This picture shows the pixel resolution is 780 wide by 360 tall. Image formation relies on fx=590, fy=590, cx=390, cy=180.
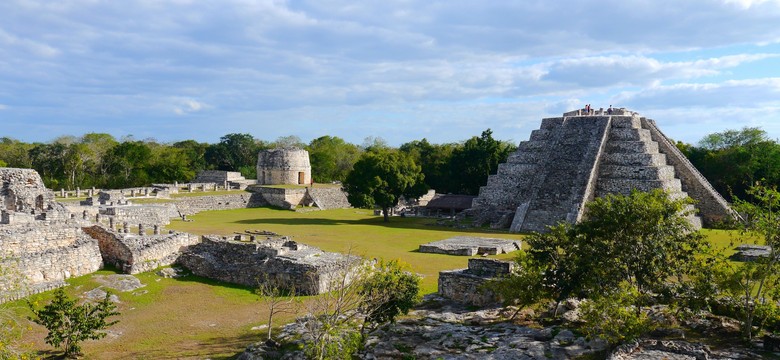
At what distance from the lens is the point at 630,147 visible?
35.8 m

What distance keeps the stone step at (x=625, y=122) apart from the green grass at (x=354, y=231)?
1200 cm

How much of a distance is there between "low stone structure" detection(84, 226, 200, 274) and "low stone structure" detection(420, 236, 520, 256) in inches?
403

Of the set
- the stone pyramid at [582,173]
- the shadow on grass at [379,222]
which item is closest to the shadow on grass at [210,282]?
the shadow on grass at [379,222]

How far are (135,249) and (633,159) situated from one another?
27.5 meters

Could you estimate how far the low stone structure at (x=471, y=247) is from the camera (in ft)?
80.9

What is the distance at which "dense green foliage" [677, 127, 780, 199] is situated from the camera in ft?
141

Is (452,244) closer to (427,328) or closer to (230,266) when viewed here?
(230,266)

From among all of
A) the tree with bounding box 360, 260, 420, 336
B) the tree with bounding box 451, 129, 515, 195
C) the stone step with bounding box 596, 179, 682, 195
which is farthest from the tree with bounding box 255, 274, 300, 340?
the tree with bounding box 451, 129, 515, 195

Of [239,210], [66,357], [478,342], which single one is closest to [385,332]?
[478,342]

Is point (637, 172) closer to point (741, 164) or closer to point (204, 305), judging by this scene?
point (741, 164)

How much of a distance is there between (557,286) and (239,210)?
33420 mm

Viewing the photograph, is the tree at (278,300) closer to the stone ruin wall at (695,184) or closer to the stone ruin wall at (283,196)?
the stone ruin wall at (695,184)

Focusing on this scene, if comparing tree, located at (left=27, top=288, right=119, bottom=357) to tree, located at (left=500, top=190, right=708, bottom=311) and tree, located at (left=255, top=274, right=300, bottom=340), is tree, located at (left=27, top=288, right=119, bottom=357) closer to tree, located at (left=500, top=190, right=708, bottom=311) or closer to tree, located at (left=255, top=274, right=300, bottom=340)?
tree, located at (left=255, top=274, right=300, bottom=340)

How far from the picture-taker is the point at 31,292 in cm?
1741
